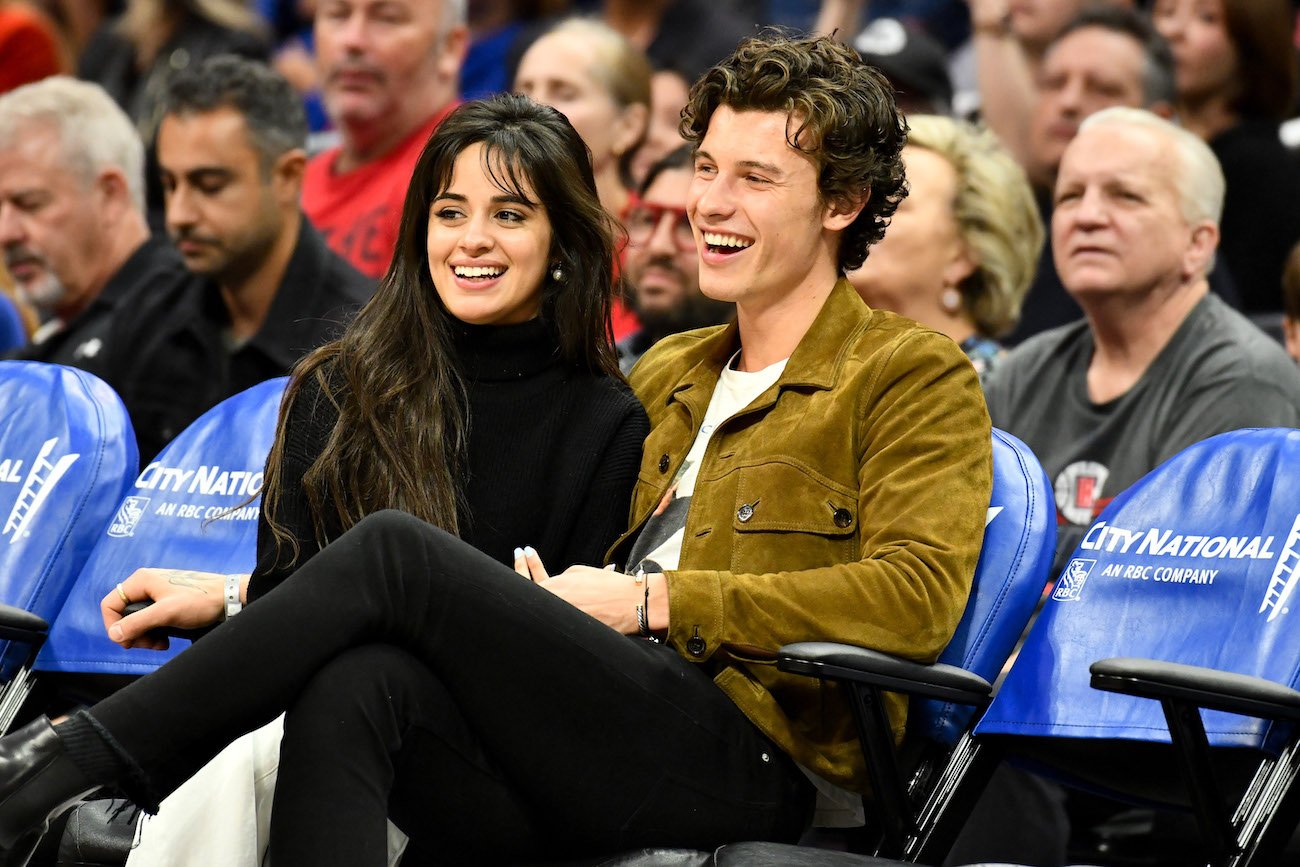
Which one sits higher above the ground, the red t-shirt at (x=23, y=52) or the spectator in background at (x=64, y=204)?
the red t-shirt at (x=23, y=52)

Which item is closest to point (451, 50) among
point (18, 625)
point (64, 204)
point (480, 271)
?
point (64, 204)

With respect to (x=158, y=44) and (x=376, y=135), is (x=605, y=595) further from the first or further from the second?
(x=158, y=44)

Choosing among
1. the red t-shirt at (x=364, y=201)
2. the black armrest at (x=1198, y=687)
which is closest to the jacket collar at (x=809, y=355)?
the black armrest at (x=1198, y=687)

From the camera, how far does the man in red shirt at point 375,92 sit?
5.48 m

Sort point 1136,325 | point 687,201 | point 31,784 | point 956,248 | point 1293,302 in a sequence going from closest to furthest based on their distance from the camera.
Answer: point 31,784
point 687,201
point 1136,325
point 1293,302
point 956,248

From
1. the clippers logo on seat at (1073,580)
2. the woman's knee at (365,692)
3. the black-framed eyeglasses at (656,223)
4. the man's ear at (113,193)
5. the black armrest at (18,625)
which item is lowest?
the black armrest at (18,625)

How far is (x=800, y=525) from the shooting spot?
2803 millimetres

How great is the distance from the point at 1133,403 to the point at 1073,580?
1.01m

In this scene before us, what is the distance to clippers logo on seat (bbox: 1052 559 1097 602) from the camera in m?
2.96

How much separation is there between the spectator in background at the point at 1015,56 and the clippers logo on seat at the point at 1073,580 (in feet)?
10.2

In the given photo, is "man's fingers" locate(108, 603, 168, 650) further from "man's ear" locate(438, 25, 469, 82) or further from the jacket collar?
"man's ear" locate(438, 25, 469, 82)

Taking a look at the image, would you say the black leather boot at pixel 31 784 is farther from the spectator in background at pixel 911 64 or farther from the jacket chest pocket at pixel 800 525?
the spectator in background at pixel 911 64

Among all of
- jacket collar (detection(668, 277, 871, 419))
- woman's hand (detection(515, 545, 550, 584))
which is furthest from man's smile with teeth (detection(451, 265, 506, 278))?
woman's hand (detection(515, 545, 550, 584))

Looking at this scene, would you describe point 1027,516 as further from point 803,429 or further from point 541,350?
point 541,350
